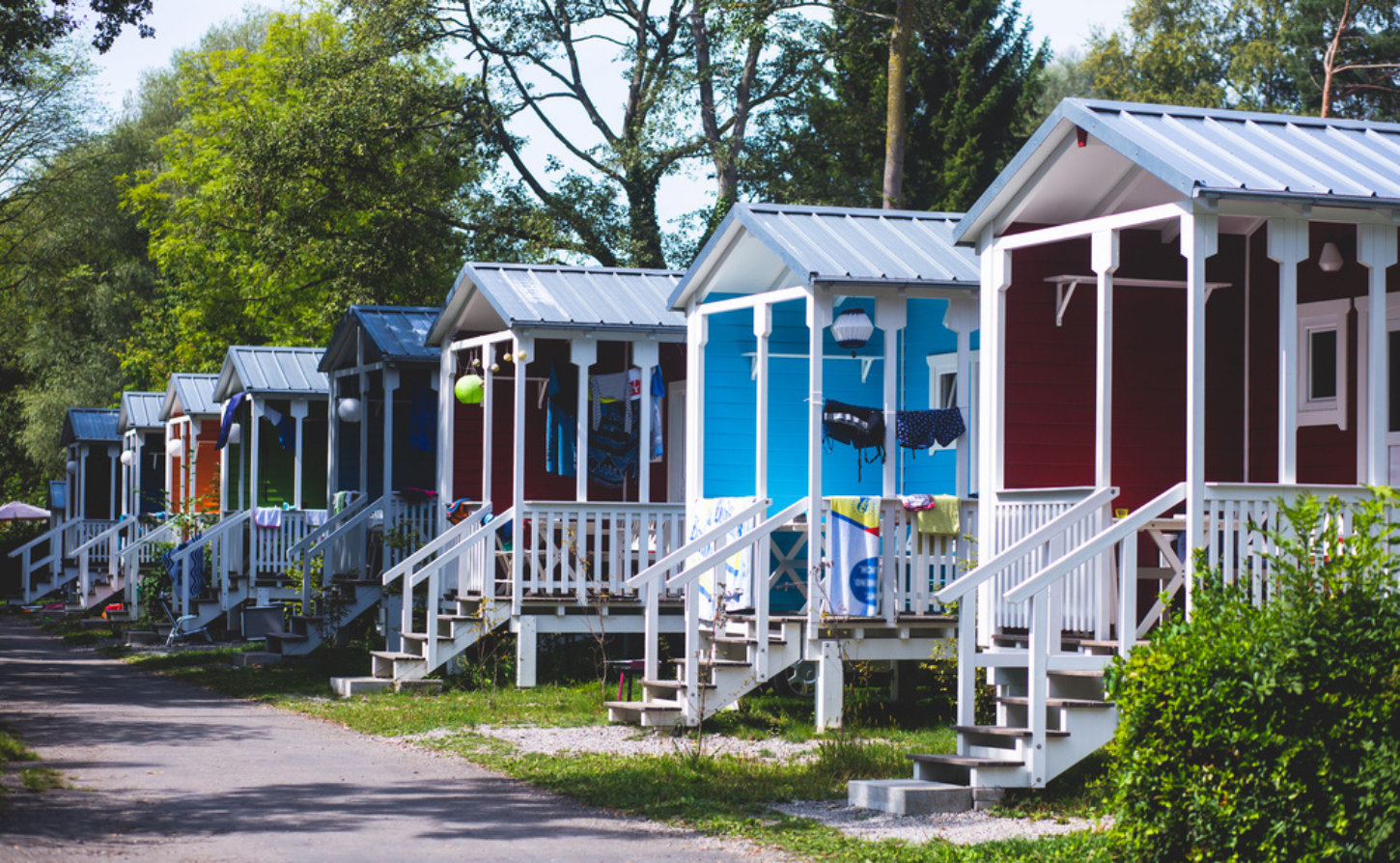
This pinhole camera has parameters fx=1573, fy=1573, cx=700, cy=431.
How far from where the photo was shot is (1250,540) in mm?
9523

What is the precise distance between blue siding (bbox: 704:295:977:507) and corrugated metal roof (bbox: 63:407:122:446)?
24.1 m

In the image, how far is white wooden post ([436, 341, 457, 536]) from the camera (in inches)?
744

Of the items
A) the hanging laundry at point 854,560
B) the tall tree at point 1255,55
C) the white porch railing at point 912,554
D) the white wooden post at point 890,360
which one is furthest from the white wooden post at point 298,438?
the tall tree at point 1255,55

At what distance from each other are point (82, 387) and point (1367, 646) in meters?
45.8

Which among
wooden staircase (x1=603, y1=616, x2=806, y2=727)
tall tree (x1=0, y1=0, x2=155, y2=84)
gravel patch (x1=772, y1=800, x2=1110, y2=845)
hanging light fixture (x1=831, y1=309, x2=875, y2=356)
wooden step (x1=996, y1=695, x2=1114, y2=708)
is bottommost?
gravel patch (x1=772, y1=800, x2=1110, y2=845)

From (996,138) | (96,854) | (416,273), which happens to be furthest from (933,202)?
(96,854)

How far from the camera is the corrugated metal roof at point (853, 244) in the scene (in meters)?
12.9

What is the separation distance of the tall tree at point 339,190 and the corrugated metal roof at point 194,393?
356 cm

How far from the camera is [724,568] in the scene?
13.8 metres

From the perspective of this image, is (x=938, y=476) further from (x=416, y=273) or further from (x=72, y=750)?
(x=416, y=273)

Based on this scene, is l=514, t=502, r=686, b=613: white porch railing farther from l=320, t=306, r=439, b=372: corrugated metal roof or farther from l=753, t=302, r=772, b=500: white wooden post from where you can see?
l=320, t=306, r=439, b=372: corrugated metal roof

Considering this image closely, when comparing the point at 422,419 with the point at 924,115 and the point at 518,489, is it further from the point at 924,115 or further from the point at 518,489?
the point at 924,115

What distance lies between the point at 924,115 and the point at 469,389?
18.0m

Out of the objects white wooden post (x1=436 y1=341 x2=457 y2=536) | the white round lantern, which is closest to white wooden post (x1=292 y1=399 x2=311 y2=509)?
the white round lantern
